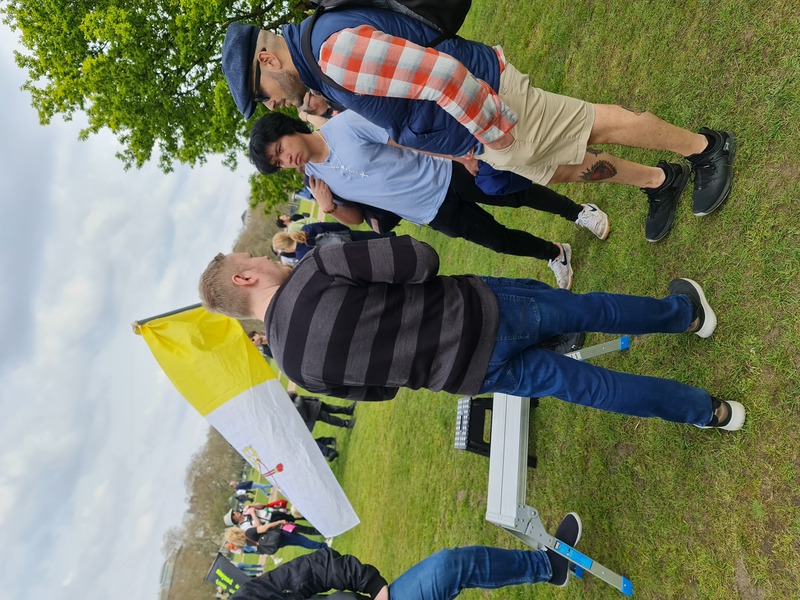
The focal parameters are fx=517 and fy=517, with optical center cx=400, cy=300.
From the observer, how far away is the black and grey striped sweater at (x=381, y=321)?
218cm

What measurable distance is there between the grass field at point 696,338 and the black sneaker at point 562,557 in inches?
7.6

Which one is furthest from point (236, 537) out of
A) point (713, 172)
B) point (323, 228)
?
point (713, 172)

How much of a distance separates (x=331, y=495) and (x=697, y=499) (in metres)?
2.96

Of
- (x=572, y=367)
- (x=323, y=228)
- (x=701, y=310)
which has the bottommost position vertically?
(x=572, y=367)

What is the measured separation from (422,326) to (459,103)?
926mm

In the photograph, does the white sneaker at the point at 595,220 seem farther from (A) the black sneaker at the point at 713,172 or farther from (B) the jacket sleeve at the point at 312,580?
(B) the jacket sleeve at the point at 312,580

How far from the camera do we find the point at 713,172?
2854 millimetres

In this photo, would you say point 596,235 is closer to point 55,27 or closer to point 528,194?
point 528,194

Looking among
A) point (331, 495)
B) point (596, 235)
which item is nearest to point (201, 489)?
point (331, 495)

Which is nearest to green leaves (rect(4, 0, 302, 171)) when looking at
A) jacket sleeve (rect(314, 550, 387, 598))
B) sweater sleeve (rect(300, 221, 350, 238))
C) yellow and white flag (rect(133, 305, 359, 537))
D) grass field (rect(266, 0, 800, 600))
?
sweater sleeve (rect(300, 221, 350, 238))

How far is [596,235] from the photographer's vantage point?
156 inches

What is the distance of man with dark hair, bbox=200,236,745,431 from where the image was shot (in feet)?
7.20

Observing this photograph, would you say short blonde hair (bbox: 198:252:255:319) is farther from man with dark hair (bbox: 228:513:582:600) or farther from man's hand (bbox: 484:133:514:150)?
man with dark hair (bbox: 228:513:582:600)

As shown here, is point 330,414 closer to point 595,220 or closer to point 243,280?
point 595,220
